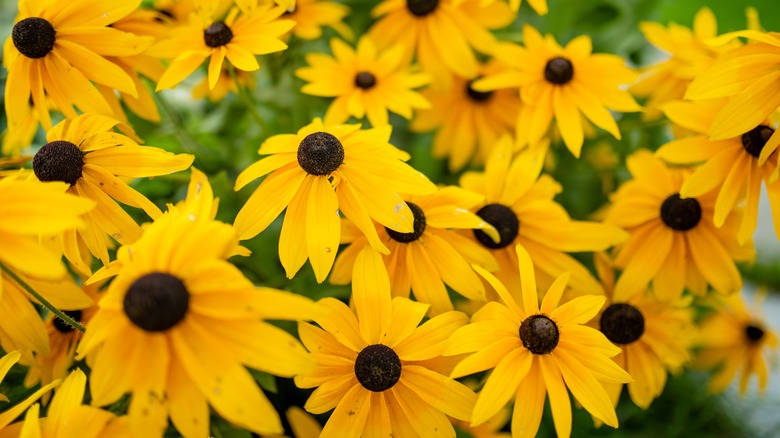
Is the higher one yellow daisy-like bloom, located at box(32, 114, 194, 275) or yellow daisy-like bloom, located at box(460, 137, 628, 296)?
yellow daisy-like bloom, located at box(32, 114, 194, 275)

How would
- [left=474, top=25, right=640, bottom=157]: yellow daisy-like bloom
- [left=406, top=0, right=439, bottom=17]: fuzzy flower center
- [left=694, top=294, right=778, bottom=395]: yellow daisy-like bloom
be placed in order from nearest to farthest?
1. [left=474, top=25, right=640, bottom=157]: yellow daisy-like bloom
2. [left=406, top=0, right=439, bottom=17]: fuzzy flower center
3. [left=694, top=294, right=778, bottom=395]: yellow daisy-like bloom

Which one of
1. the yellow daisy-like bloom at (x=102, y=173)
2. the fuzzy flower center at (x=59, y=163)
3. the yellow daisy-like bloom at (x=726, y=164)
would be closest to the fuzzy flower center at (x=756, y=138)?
the yellow daisy-like bloom at (x=726, y=164)

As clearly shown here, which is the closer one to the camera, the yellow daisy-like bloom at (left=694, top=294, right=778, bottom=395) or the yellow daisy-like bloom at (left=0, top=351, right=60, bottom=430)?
the yellow daisy-like bloom at (left=0, top=351, right=60, bottom=430)

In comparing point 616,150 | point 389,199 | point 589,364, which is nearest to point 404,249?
point 389,199

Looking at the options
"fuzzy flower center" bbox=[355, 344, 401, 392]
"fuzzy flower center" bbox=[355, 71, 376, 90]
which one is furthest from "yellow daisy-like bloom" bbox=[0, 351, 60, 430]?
"fuzzy flower center" bbox=[355, 71, 376, 90]

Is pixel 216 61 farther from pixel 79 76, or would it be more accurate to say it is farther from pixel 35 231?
pixel 35 231

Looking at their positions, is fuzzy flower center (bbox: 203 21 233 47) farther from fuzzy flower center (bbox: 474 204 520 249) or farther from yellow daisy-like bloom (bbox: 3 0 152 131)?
fuzzy flower center (bbox: 474 204 520 249)

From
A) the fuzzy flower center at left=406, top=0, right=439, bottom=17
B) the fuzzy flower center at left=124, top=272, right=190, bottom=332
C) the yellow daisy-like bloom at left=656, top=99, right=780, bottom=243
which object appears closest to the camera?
the fuzzy flower center at left=124, top=272, right=190, bottom=332
